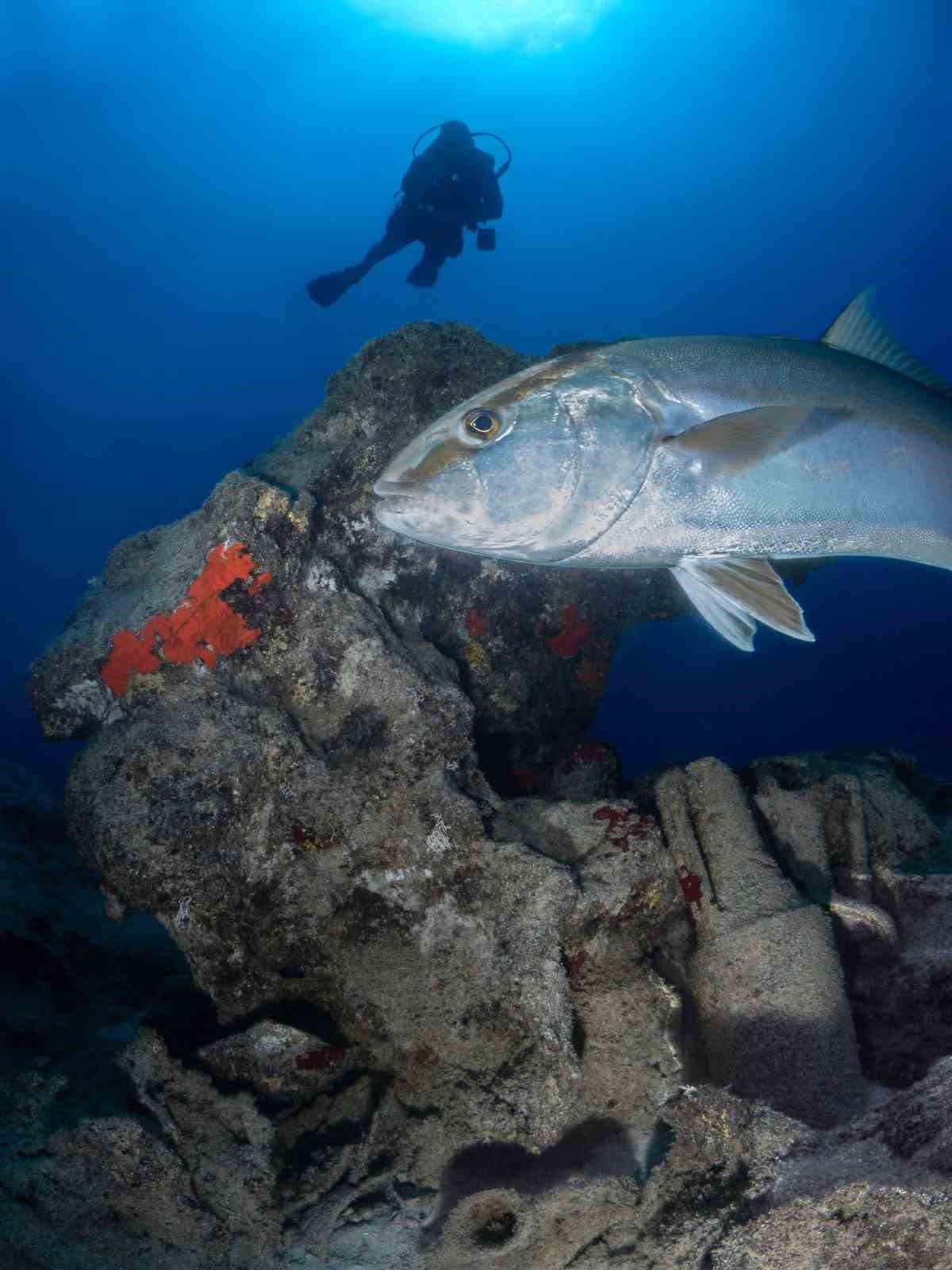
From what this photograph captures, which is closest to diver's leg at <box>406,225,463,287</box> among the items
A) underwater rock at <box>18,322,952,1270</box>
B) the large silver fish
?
underwater rock at <box>18,322,952,1270</box>

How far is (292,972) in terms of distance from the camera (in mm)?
3514

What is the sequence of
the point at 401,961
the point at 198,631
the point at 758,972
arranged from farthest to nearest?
the point at 198,631
the point at 401,961
the point at 758,972

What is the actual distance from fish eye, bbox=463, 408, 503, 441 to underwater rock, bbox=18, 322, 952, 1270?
5.47 feet

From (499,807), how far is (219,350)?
81.7 metres

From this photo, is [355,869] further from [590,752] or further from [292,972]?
[590,752]

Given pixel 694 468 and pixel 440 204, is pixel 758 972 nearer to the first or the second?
pixel 694 468

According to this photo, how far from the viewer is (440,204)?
14.9 metres

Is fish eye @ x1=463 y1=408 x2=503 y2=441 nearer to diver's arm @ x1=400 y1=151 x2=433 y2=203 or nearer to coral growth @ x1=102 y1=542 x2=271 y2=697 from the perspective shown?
coral growth @ x1=102 y1=542 x2=271 y2=697

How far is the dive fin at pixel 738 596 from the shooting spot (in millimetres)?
2297

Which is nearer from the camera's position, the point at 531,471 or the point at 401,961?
the point at 531,471

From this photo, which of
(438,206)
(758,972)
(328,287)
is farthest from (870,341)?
(438,206)

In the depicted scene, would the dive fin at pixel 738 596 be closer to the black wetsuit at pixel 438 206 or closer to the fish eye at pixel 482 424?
the fish eye at pixel 482 424

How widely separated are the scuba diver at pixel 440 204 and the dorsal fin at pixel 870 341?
12.9 metres

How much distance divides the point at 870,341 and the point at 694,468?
109 centimetres
